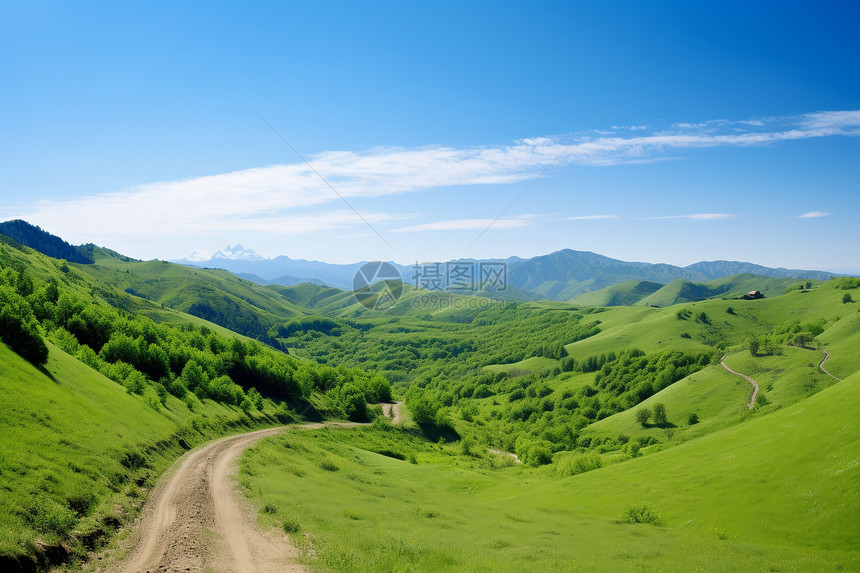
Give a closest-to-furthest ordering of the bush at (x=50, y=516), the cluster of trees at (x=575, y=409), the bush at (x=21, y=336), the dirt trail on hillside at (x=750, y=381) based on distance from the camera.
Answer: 1. the bush at (x=50, y=516)
2. the bush at (x=21, y=336)
3. the dirt trail on hillside at (x=750, y=381)
4. the cluster of trees at (x=575, y=409)

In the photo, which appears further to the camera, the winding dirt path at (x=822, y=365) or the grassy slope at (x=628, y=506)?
the winding dirt path at (x=822, y=365)

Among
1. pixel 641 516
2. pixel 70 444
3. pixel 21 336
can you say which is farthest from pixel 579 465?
pixel 21 336

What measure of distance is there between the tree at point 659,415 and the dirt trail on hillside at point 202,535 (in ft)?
395

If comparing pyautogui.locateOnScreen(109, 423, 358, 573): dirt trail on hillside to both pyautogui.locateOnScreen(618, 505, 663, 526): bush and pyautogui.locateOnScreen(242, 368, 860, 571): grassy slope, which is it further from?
pyautogui.locateOnScreen(618, 505, 663, 526): bush

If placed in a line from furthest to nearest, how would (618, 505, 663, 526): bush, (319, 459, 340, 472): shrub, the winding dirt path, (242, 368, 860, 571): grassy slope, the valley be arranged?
the winding dirt path → (319, 459, 340, 472): shrub → (618, 505, 663, 526): bush → (242, 368, 860, 571): grassy slope → the valley

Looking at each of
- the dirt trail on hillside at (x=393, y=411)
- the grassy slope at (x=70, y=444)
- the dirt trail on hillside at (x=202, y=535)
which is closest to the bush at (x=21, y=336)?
the grassy slope at (x=70, y=444)

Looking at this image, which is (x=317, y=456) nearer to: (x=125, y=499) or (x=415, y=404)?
(x=125, y=499)

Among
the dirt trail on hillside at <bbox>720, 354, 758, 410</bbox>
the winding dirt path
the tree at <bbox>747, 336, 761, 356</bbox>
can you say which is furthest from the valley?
the tree at <bbox>747, 336, 761, 356</bbox>

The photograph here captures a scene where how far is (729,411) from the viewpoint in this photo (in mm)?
108500

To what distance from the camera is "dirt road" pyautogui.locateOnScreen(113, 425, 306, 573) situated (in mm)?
25203

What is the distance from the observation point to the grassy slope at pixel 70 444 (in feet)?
82.7

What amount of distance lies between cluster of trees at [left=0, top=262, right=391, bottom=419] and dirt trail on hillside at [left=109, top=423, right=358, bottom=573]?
25670 millimetres

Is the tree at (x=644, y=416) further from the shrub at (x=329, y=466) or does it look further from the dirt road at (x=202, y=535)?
the dirt road at (x=202, y=535)

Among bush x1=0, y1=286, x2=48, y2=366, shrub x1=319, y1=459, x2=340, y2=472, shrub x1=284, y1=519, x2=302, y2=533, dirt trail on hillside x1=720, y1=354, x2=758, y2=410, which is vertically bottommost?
shrub x1=319, y1=459, x2=340, y2=472
